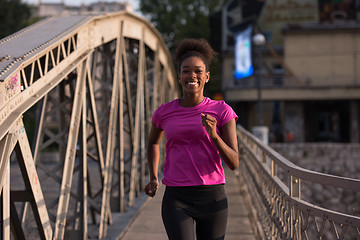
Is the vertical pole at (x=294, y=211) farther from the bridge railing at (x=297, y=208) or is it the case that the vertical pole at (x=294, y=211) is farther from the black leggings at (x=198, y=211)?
the black leggings at (x=198, y=211)

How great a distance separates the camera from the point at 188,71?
3.08 meters

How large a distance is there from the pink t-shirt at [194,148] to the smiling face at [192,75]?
11cm

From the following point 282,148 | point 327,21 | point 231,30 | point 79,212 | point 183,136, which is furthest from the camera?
point 231,30

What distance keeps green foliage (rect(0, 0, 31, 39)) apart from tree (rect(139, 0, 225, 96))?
13777 millimetres

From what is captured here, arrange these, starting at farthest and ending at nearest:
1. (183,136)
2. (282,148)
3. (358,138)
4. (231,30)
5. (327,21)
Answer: (231,30), (327,21), (358,138), (282,148), (183,136)

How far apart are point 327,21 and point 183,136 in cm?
3480

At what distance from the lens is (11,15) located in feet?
102

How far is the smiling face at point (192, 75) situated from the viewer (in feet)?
9.98

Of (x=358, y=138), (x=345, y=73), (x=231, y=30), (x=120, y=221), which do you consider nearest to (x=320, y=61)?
(x=345, y=73)

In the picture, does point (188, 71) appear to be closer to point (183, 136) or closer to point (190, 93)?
point (190, 93)

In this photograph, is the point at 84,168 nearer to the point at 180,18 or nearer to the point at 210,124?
the point at 210,124

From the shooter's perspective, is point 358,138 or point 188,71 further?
point 358,138

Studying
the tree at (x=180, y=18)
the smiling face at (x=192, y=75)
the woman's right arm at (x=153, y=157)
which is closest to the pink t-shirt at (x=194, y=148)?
the smiling face at (x=192, y=75)

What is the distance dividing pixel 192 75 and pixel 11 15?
30783mm
